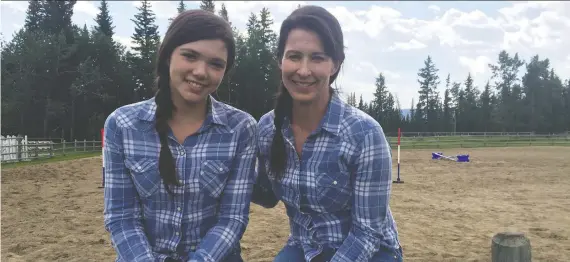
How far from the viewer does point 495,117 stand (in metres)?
53.2

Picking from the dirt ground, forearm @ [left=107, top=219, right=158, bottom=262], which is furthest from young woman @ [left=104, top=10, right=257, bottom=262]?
the dirt ground

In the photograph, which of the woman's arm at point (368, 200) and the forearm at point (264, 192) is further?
the forearm at point (264, 192)

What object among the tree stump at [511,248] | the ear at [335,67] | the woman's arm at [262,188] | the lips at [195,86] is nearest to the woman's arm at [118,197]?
the lips at [195,86]

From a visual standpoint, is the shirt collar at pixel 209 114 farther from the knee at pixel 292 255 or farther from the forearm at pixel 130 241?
the knee at pixel 292 255

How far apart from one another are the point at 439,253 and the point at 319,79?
394cm

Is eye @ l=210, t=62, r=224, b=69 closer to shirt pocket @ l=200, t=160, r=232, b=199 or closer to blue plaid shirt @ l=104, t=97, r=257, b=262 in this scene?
blue plaid shirt @ l=104, t=97, r=257, b=262

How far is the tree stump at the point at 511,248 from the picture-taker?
1.97 m

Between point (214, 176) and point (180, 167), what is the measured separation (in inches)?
6.1

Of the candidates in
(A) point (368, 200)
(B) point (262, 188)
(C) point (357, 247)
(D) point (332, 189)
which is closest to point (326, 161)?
(D) point (332, 189)

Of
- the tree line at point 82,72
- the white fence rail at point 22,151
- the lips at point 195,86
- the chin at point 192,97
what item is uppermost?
the tree line at point 82,72

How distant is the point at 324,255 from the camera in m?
2.05

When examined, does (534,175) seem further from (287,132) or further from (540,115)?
(540,115)

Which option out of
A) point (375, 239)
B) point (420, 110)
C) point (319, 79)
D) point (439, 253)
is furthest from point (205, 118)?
point (420, 110)

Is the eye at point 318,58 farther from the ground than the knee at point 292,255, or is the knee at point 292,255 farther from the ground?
the eye at point 318,58
